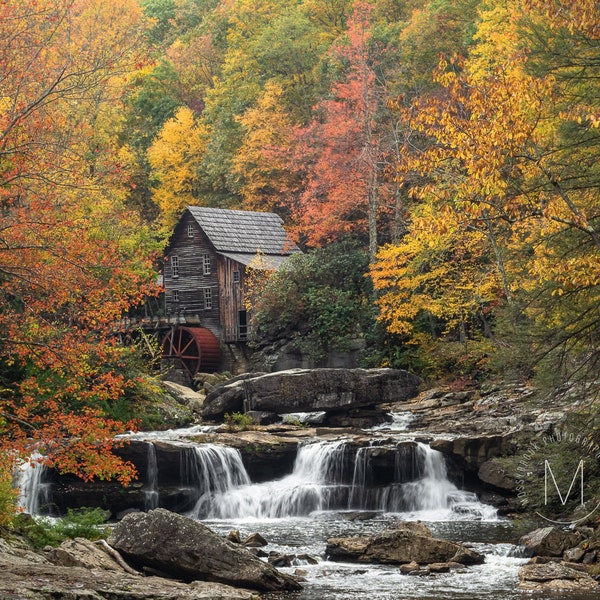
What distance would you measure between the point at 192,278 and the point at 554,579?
34937 mm

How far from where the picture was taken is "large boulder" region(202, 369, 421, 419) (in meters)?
31.4

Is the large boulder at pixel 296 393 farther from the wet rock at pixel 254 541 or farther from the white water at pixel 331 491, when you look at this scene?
the wet rock at pixel 254 541

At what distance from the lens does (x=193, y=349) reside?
46250mm

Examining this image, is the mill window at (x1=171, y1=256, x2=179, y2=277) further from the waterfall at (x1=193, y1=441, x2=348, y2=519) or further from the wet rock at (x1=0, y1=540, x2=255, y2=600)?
the wet rock at (x1=0, y1=540, x2=255, y2=600)

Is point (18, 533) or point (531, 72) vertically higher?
point (531, 72)

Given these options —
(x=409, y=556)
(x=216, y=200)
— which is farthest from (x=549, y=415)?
(x=216, y=200)

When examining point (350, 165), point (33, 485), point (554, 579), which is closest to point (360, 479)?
point (33, 485)

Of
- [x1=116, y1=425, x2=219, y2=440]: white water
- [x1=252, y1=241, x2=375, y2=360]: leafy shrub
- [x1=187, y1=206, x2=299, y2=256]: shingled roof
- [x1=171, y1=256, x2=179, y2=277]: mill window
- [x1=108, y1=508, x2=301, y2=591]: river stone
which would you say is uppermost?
[x1=187, y1=206, x2=299, y2=256]: shingled roof

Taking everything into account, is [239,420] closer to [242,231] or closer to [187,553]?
[187,553]

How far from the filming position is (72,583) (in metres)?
10.8

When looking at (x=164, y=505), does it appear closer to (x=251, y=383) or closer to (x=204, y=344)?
(x=251, y=383)

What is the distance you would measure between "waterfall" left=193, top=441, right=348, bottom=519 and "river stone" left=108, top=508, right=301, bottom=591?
946 centimetres

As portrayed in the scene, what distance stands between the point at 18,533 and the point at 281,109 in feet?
126

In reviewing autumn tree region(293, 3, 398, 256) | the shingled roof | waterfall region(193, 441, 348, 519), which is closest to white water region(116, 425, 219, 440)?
waterfall region(193, 441, 348, 519)
